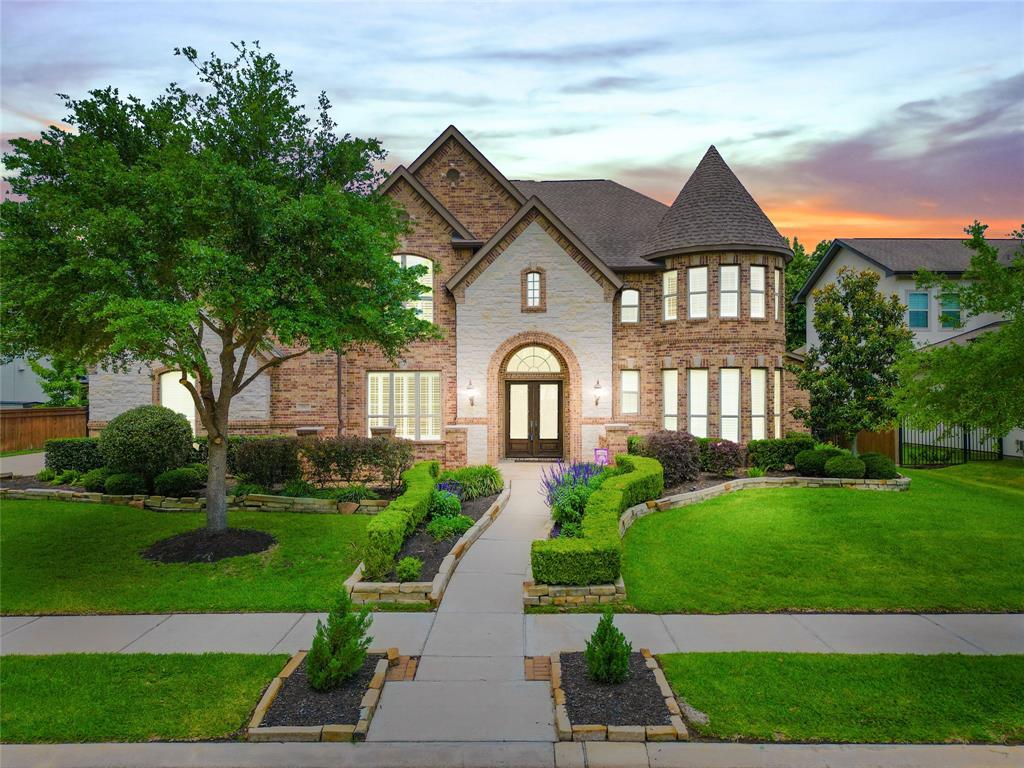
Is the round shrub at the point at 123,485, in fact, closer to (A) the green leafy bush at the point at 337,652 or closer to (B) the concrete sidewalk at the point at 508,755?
(B) the concrete sidewalk at the point at 508,755

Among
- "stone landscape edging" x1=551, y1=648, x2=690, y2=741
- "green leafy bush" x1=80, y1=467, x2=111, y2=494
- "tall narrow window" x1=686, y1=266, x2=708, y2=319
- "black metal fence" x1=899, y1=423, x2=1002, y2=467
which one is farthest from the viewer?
"black metal fence" x1=899, y1=423, x2=1002, y2=467

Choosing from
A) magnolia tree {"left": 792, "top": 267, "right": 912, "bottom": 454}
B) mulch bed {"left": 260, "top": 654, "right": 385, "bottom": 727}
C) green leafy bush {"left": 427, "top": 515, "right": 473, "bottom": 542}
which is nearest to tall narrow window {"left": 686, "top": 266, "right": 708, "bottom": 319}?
magnolia tree {"left": 792, "top": 267, "right": 912, "bottom": 454}

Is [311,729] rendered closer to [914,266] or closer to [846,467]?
[846,467]

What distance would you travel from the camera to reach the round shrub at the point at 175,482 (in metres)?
15.4

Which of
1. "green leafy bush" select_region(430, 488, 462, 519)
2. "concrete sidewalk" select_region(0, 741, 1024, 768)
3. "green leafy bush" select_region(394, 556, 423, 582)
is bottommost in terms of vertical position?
"concrete sidewalk" select_region(0, 741, 1024, 768)

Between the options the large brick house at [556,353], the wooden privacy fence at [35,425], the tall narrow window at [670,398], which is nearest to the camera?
the large brick house at [556,353]

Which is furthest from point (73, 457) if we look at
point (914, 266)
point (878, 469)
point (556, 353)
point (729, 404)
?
point (914, 266)

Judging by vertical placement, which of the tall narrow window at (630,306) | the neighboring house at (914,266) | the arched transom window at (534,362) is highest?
the neighboring house at (914,266)

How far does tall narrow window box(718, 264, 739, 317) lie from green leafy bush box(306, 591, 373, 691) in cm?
1713

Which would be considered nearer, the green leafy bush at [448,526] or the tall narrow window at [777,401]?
the green leafy bush at [448,526]

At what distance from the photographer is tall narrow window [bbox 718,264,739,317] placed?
2047cm

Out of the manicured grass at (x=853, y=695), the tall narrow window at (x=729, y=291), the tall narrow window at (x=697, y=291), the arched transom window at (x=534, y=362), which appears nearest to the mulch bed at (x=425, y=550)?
the manicured grass at (x=853, y=695)

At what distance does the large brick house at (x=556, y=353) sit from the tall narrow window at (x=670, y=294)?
0.17 feet

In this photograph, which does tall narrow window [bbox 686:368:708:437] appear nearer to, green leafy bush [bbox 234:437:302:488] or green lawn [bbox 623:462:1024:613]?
green lawn [bbox 623:462:1024:613]
